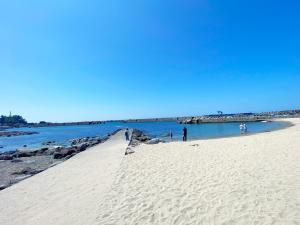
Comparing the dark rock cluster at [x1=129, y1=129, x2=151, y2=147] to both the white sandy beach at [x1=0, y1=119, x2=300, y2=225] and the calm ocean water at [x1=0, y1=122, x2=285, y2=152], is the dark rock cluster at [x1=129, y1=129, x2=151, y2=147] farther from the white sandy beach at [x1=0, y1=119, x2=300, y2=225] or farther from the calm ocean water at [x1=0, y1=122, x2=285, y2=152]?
the white sandy beach at [x1=0, y1=119, x2=300, y2=225]

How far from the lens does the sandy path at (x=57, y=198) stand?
6152mm

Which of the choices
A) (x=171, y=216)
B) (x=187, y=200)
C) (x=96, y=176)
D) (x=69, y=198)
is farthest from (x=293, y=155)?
(x=69, y=198)

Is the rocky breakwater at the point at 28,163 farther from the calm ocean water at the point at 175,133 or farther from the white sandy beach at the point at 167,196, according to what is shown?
the calm ocean water at the point at 175,133

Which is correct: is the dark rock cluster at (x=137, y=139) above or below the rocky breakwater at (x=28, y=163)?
above

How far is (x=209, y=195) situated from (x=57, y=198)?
4.90 metres

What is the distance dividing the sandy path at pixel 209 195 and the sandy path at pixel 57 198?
49 cm

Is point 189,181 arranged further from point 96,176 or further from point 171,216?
point 96,176

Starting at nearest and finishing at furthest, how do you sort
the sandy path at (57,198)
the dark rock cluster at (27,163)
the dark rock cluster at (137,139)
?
the sandy path at (57,198) → the dark rock cluster at (27,163) → the dark rock cluster at (137,139)

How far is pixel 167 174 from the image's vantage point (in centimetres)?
964

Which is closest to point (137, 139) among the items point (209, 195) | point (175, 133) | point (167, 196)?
point (175, 133)

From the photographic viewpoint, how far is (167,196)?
6.96 m

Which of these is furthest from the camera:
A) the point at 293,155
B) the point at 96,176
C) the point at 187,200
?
the point at 293,155

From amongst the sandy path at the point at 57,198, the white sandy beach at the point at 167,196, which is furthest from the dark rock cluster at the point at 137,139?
the white sandy beach at the point at 167,196

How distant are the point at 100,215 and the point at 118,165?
625 cm
